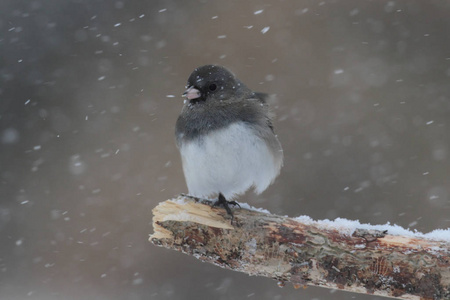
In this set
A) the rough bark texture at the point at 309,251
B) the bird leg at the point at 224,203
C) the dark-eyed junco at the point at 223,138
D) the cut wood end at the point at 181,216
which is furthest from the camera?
the dark-eyed junco at the point at 223,138

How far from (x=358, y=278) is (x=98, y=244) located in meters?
2.94

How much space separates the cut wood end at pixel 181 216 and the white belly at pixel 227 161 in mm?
230

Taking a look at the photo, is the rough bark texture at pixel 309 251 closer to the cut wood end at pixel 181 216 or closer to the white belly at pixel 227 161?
the cut wood end at pixel 181 216

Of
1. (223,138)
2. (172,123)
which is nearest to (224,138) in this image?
(223,138)

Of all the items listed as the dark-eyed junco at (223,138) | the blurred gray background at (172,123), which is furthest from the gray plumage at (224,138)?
the blurred gray background at (172,123)

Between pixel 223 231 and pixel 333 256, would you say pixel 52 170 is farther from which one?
pixel 333 256

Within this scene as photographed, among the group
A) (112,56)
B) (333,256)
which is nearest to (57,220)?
(112,56)

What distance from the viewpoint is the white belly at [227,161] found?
224 cm

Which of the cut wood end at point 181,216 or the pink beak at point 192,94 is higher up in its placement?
the pink beak at point 192,94

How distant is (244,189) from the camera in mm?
2488

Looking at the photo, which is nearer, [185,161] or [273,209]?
[185,161]

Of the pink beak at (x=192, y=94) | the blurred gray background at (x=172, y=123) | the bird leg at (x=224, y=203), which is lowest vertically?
the blurred gray background at (x=172, y=123)

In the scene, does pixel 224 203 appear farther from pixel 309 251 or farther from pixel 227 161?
pixel 309 251

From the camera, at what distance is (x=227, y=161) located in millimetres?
2252
